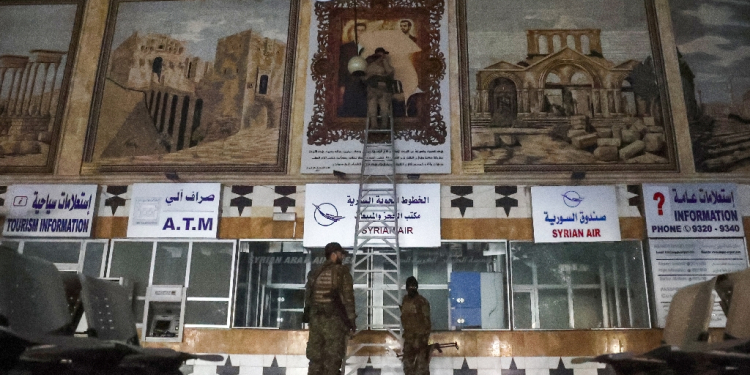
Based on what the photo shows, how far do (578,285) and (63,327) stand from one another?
7.10 meters

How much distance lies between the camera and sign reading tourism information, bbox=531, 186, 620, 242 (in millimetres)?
8625

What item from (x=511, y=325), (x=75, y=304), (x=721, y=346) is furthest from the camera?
(x=511, y=325)

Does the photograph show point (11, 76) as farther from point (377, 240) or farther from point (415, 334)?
point (415, 334)

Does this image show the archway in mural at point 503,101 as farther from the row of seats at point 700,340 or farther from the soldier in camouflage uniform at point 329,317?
the row of seats at point 700,340

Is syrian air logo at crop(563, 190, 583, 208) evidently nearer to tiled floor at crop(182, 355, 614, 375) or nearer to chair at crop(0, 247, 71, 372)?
tiled floor at crop(182, 355, 614, 375)

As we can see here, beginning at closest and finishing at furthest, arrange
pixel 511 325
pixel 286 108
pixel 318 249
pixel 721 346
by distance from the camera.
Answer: pixel 721 346 < pixel 511 325 < pixel 318 249 < pixel 286 108

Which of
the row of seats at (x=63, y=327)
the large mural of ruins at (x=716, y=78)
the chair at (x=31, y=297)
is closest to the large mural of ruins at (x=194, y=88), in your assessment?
the row of seats at (x=63, y=327)

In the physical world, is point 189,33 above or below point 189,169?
above

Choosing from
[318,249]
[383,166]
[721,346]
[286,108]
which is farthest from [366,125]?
[721,346]

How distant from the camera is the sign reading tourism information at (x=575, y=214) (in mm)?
8625

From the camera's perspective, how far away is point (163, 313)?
8664 millimetres

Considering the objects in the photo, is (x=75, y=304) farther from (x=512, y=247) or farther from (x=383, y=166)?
(x=512, y=247)

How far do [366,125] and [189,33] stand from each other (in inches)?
143

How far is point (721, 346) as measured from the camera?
3.26 m
